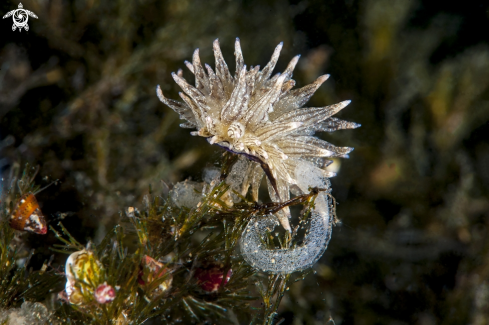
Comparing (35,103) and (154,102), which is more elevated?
(154,102)

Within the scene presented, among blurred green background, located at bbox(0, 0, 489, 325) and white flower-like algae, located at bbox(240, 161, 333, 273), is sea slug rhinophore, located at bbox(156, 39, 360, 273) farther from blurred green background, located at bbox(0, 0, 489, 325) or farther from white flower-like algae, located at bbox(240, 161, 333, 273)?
blurred green background, located at bbox(0, 0, 489, 325)

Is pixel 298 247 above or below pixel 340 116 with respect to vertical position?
below

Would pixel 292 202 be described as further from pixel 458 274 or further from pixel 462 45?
pixel 462 45

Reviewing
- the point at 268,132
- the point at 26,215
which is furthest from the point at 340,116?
the point at 26,215

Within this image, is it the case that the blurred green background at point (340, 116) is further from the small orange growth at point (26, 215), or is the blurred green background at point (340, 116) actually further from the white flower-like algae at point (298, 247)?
the white flower-like algae at point (298, 247)

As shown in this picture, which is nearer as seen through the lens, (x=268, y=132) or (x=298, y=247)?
(x=268, y=132)

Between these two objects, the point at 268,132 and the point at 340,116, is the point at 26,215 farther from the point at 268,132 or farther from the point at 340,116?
the point at 340,116

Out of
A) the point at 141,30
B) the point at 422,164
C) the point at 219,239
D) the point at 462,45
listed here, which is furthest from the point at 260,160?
the point at 462,45
